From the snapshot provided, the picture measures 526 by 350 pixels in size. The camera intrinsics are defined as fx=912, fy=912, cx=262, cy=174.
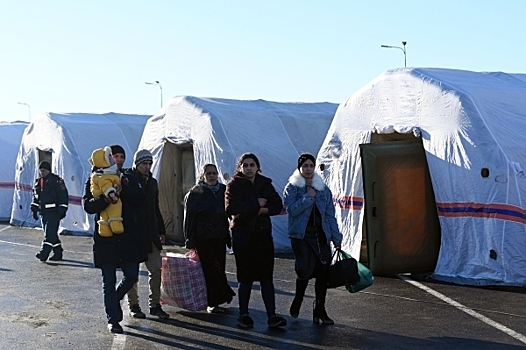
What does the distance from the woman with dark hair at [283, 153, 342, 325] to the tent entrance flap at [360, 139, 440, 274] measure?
3.74 meters

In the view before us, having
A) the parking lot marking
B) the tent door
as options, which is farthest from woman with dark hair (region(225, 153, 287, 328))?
the tent door

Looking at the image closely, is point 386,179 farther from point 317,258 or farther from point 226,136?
point 226,136

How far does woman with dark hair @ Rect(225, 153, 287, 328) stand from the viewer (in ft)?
29.3

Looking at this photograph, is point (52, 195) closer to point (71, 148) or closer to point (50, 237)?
point (50, 237)

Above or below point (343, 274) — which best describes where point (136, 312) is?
below

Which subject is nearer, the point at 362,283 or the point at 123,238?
the point at 123,238

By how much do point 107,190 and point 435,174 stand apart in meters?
5.35

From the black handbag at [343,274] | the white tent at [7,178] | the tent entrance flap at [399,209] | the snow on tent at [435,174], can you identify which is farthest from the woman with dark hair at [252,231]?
the white tent at [7,178]

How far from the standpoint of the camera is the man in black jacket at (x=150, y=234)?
32.1 feet

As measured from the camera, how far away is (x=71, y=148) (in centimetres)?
2259

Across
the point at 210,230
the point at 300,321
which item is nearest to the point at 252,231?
the point at 210,230

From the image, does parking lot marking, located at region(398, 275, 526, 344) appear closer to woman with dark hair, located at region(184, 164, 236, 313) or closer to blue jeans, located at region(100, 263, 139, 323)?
woman with dark hair, located at region(184, 164, 236, 313)

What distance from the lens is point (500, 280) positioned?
11562 millimetres

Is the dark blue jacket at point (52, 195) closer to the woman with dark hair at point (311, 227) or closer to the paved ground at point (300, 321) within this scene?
the paved ground at point (300, 321)
